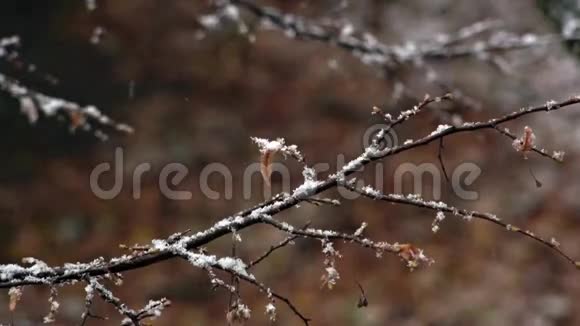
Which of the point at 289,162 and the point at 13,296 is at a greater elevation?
the point at 289,162

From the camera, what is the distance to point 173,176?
20.7 ft

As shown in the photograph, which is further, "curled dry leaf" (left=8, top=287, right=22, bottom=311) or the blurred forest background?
the blurred forest background

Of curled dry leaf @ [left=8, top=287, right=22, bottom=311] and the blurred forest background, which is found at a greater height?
the blurred forest background

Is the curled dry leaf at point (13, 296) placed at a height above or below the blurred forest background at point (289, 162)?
below

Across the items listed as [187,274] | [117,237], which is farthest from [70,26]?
[187,274]

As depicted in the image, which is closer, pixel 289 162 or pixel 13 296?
pixel 13 296

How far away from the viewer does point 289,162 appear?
6285 mm

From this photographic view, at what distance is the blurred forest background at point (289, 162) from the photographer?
5266 mm

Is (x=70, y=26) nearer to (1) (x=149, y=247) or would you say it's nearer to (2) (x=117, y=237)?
(2) (x=117, y=237)

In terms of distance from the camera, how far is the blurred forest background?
527cm

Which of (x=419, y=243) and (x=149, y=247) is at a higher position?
(x=419, y=243)

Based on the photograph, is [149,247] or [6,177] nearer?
[149,247]

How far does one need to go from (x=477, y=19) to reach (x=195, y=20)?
2.86 meters

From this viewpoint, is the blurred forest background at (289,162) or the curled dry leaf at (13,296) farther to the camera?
the blurred forest background at (289,162)
